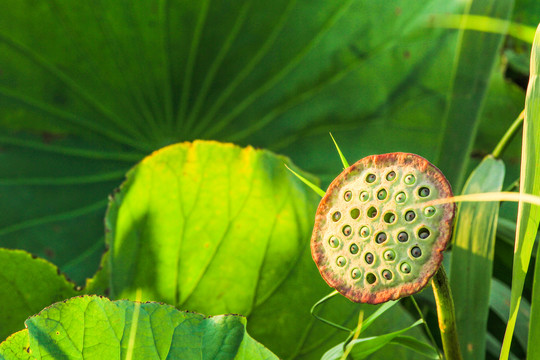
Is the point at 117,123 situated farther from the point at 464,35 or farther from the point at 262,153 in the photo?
the point at 464,35

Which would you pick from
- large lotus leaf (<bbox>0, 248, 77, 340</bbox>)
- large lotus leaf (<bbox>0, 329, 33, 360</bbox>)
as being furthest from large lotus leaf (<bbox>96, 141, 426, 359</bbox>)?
large lotus leaf (<bbox>0, 329, 33, 360</bbox>)

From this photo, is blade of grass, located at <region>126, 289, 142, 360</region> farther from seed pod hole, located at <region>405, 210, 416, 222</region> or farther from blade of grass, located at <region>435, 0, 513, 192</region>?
blade of grass, located at <region>435, 0, 513, 192</region>

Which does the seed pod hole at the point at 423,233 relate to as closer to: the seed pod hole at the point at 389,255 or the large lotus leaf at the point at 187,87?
the seed pod hole at the point at 389,255

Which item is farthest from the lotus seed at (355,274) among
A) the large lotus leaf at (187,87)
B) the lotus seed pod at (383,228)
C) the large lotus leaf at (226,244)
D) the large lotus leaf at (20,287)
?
the large lotus leaf at (187,87)

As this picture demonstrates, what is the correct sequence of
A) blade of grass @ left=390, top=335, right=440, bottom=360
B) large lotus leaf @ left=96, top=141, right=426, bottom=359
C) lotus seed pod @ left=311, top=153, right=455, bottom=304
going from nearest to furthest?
lotus seed pod @ left=311, top=153, right=455, bottom=304, blade of grass @ left=390, top=335, right=440, bottom=360, large lotus leaf @ left=96, top=141, right=426, bottom=359

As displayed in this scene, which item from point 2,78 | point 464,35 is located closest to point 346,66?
point 464,35

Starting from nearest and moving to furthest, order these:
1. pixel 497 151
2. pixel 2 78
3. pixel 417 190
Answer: pixel 417 190 → pixel 497 151 → pixel 2 78
